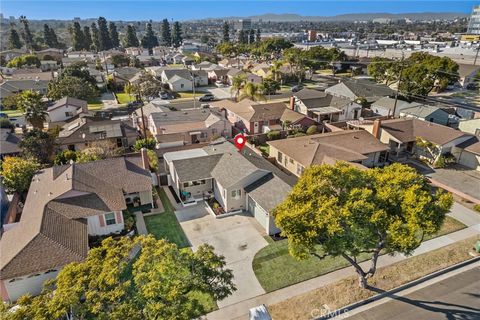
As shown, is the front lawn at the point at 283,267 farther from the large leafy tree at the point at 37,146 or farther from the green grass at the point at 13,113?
the green grass at the point at 13,113

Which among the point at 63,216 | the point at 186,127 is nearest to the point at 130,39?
the point at 186,127

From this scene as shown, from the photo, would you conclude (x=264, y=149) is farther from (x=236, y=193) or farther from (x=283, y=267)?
(x=283, y=267)

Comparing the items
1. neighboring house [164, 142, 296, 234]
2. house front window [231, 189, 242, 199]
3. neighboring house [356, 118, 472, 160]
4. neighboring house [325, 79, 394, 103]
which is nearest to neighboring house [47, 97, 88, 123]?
neighboring house [164, 142, 296, 234]

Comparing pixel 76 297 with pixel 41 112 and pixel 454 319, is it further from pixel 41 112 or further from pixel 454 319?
pixel 41 112

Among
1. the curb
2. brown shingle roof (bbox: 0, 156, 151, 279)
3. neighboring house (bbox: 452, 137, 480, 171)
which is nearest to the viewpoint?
the curb

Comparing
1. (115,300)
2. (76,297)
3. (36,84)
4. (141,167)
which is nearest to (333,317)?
(115,300)

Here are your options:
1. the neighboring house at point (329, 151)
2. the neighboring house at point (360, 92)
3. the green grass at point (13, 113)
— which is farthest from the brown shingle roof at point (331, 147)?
the green grass at point (13, 113)

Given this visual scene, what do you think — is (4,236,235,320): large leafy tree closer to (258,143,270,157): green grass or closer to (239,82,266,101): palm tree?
(258,143,270,157): green grass
